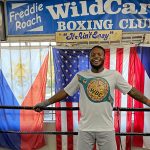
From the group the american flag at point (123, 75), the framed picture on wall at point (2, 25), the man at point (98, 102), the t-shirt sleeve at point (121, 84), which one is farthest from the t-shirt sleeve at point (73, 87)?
the framed picture on wall at point (2, 25)

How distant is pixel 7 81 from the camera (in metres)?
3.95

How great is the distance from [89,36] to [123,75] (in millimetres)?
772

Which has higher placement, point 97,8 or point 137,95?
point 97,8

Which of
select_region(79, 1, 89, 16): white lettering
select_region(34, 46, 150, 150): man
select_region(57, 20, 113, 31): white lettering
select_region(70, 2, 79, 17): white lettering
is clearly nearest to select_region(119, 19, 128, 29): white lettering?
select_region(57, 20, 113, 31): white lettering

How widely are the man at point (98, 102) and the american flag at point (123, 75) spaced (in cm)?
138

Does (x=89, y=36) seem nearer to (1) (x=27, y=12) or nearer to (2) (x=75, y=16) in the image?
(2) (x=75, y=16)

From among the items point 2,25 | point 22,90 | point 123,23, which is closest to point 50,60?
point 22,90

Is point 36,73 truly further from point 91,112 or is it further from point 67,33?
point 91,112

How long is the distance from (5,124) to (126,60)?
2140 mm

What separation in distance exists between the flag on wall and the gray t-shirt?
1.67 meters

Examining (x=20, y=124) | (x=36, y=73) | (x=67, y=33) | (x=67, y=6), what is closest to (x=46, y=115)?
(x=20, y=124)

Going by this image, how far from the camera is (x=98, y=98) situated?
226 centimetres

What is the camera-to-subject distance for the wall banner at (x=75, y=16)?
12.0ft

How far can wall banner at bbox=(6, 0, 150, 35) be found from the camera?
12.0 feet
